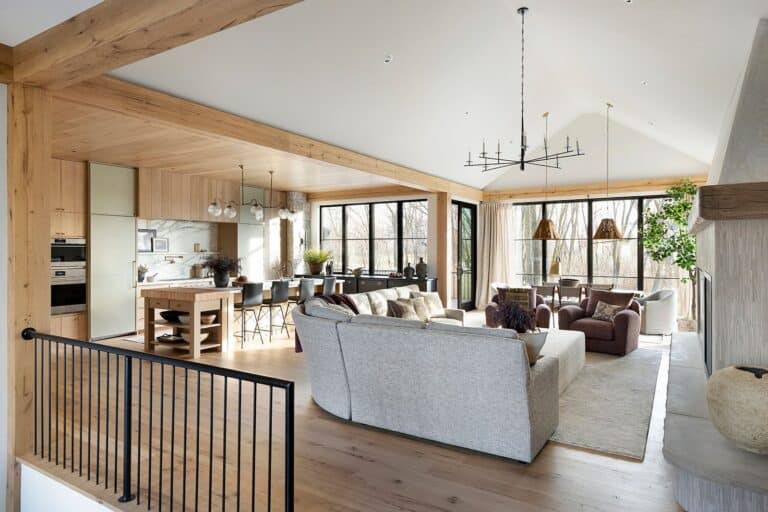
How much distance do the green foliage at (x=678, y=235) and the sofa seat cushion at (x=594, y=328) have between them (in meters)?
2.30

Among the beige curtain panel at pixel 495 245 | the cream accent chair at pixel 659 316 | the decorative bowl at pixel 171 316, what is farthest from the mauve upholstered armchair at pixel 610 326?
the decorative bowl at pixel 171 316

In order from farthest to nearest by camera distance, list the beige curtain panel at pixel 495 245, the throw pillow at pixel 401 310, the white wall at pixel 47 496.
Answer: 1. the beige curtain panel at pixel 495 245
2. the throw pillow at pixel 401 310
3. the white wall at pixel 47 496

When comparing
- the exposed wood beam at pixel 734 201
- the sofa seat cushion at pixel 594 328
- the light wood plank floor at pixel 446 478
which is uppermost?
the exposed wood beam at pixel 734 201

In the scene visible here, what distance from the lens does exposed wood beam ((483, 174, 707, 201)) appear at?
339 inches

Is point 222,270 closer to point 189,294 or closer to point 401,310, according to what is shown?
point 189,294

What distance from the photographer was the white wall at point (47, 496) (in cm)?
284

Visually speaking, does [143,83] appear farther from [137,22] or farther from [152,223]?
[152,223]

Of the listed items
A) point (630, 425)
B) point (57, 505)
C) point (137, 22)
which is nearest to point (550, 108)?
point (630, 425)

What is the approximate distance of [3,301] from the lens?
319 cm

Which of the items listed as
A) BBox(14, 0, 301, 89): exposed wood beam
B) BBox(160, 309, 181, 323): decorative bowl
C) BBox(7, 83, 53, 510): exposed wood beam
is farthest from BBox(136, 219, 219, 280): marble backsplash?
BBox(14, 0, 301, 89): exposed wood beam

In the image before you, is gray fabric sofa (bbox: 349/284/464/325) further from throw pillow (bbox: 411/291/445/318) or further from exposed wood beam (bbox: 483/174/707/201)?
exposed wood beam (bbox: 483/174/707/201)

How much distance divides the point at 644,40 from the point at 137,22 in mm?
3558

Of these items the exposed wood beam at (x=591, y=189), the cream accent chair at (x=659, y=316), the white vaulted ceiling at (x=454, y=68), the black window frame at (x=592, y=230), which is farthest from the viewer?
the black window frame at (x=592, y=230)

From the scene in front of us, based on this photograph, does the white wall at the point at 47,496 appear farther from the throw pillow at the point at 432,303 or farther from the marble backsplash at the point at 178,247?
the marble backsplash at the point at 178,247
